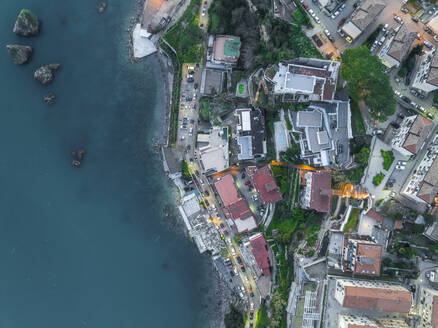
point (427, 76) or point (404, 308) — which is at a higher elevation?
point (427, 76)

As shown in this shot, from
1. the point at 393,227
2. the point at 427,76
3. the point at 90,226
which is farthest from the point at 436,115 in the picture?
the point at 90,226

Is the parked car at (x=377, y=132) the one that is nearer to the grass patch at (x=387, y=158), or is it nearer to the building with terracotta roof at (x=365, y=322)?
the grass patch at (x=387, y=158)

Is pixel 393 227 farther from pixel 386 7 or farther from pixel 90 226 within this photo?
pixel 90 226

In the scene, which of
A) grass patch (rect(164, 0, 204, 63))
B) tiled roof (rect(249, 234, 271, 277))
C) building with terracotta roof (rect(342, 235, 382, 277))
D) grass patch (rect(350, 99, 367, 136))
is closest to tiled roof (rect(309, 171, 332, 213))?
building with terracotta roof (rect(342, 235, 382, 277))

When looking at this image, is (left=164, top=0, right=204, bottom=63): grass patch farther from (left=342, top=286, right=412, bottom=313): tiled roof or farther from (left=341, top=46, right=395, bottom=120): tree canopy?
(left=342, top=286, right=412, bottom=313): tiled roof

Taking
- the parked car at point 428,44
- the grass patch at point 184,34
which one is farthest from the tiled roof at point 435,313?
the grass patch at point 184,34
